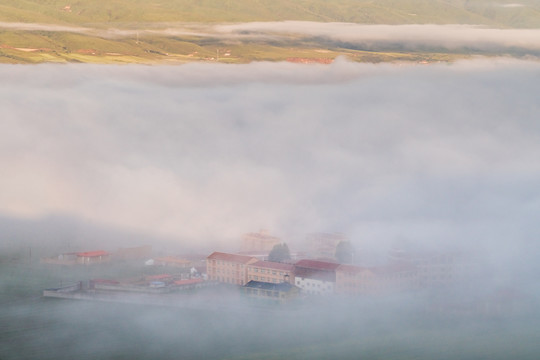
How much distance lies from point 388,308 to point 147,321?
2.50 meters

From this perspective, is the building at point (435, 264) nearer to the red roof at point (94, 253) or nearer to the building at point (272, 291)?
the building at point (272, 291)

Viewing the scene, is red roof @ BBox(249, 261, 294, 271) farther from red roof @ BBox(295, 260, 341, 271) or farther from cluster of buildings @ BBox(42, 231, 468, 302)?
red roof @ BBox(295, 260, 341, 271)

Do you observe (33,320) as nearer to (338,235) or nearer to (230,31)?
(338,235)

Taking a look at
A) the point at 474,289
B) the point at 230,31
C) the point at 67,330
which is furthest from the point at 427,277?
the point at 230,31

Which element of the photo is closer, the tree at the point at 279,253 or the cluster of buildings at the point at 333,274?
the cluster of buildings at the point at 333,274

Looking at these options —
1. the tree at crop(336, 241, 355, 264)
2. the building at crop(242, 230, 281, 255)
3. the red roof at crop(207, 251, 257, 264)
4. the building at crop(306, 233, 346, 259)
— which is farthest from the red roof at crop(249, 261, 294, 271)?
the tree at crop(336, 241, 355, 264)

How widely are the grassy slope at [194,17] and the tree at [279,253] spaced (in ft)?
17.7

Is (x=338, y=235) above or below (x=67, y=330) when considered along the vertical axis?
above

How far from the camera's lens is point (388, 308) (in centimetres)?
882

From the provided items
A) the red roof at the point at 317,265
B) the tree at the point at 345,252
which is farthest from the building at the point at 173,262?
the tree at the point at 345,252

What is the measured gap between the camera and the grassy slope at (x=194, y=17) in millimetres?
14758

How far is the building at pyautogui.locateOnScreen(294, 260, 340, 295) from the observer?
30.0 ft

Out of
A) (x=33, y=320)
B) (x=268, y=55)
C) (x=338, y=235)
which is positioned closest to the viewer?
(x=33, y=320)

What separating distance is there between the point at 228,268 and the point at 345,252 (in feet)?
4.38
